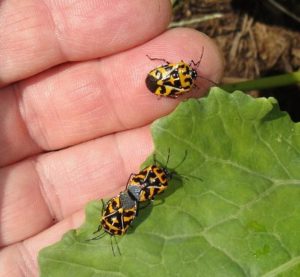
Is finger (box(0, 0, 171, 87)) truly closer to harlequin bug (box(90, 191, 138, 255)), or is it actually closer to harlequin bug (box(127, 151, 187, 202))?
harlequin bug (box(127, 151, 187, 202))

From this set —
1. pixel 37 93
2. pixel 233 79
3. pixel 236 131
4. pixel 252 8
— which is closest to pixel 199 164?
pixel 236 131

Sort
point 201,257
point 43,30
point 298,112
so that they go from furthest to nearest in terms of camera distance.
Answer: point 298,112, point 43,30, point 201,257

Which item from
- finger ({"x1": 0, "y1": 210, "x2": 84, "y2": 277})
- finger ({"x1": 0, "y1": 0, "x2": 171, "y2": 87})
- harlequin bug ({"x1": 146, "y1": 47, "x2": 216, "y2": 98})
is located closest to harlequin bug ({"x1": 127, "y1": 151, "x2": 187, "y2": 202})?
harlequin bug ({"x1": 146, "y1": 47, "x2": 216, "y2": 98})

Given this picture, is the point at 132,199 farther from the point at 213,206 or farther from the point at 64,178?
the point at 64,178

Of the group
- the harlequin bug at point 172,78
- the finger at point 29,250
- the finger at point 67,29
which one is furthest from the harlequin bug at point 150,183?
the finger at point 67,29

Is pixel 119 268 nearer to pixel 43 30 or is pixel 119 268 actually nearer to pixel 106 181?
pixel 106 181
